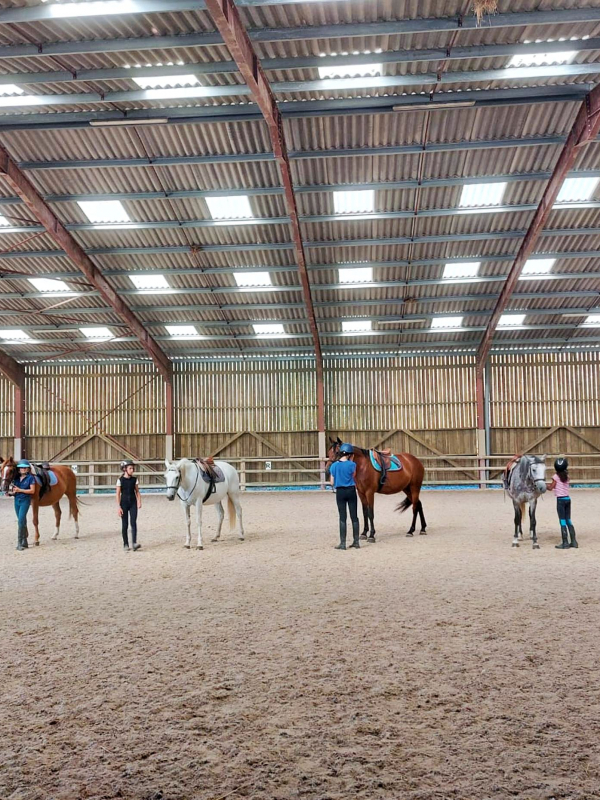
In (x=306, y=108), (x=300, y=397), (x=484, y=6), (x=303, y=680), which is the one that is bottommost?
(x=303, y=680)

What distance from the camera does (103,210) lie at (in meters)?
17.3

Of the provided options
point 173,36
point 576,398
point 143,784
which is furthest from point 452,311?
point 143,784

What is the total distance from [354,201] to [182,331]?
375 inches

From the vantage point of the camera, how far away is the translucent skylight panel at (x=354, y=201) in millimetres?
16609

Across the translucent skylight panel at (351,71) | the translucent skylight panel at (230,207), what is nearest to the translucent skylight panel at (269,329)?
the translucent skylight panel at (230,207)

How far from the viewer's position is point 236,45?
10.5 metres

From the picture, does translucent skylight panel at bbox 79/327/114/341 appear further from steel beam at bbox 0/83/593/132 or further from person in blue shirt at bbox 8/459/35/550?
person in blue shirt at bbox 8/459/35/550

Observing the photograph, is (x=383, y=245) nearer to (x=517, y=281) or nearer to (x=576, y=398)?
(x=517, y=281)

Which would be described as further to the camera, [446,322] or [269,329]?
[269,329]

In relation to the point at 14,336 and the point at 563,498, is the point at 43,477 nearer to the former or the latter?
the point at 563,498

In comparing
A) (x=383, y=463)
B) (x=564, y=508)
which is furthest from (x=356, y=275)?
(x=564, y=508)

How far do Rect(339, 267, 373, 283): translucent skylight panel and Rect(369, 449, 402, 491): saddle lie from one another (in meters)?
9.55

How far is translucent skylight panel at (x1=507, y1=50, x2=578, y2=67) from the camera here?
12.2 meters

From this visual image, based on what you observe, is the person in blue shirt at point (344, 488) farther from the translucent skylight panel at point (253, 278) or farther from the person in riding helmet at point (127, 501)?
the translucent skylight panel at point (253, 278)
